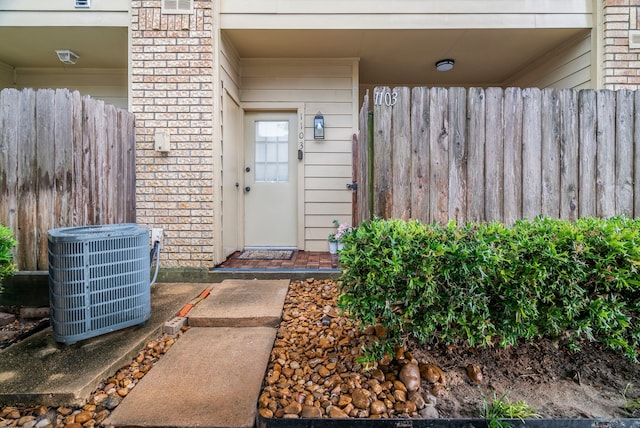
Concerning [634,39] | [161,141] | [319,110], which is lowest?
[161,141]

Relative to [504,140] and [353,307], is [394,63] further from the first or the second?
[353,307]

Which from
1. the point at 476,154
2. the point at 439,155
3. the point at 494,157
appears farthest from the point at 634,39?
the point at 439,155

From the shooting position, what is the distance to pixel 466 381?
1612 millimetres

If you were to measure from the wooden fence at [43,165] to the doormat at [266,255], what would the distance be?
178cm

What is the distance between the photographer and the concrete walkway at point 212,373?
1.45 metres

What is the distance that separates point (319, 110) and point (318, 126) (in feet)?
0.90

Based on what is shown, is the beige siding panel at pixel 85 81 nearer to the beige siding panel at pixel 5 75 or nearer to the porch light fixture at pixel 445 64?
the beige siding panel at pixel 5 75

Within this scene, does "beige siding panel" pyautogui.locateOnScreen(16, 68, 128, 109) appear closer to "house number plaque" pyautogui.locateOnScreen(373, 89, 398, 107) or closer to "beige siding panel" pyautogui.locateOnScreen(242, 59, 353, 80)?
"beige siding panel" pyautogui.locateOnScreen(242, 59, 353, 80)

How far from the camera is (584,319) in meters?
1.51

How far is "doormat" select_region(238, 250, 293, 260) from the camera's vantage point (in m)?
4.09

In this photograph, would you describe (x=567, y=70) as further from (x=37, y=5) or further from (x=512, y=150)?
Answer: (x=37, y=5)

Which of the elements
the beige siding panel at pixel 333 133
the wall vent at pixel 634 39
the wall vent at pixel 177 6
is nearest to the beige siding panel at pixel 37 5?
the wall vent at pixel 177 6

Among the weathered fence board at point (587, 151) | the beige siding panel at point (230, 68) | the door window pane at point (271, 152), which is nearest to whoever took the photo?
the weathered fence board at point (587, 151)

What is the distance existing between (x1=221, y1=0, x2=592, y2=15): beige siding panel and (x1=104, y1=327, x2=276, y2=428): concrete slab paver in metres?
3.60
